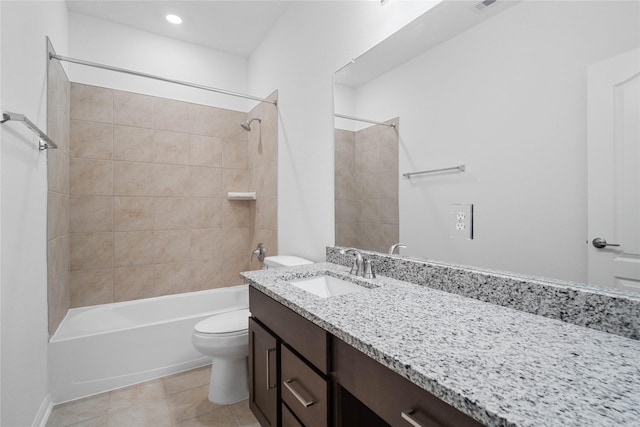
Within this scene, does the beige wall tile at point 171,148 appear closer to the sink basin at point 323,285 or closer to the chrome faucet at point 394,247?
the sink basin at point 323,285

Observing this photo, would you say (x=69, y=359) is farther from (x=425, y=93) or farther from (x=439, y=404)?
(x=425, y=93)

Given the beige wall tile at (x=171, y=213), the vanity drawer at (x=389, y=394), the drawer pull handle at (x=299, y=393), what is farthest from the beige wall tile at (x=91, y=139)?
the vanity drawer at (x=389, y=394)

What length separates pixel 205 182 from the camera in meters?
2.99

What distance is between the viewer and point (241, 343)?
1.83 metres

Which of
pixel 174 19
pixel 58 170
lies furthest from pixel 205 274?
pixel 174 19

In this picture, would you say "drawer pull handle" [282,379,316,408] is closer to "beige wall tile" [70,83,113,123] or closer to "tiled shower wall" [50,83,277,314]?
"tiled shower wall" [50,83,277,314]

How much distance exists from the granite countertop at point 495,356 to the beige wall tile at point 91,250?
220 cm

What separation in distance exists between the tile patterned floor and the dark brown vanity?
0.39 m

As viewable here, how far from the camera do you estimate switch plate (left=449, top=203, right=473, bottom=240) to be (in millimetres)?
1150

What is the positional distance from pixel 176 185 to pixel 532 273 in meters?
2.81

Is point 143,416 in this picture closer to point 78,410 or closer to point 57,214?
point 78,410

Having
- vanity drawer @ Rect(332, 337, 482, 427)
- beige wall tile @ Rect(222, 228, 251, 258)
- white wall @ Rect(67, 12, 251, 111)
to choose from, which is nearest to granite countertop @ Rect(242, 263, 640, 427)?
vanity drawer @ Rect(332, 337, 482, 427)

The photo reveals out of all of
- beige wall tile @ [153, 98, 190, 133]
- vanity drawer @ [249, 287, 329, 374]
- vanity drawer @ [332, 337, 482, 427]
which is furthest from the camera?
beige wall tile @ [153, 98, 190, 133]

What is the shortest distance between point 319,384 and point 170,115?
274 cm
